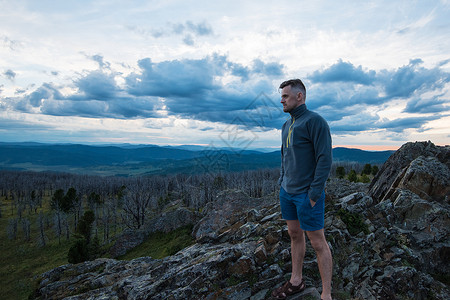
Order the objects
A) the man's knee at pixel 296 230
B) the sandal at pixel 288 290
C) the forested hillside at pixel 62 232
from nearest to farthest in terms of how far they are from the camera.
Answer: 1. the man's knee at pixel 296 230
2. the sandal at pixel 288 290
3. the forested hillside at pixel 62 232

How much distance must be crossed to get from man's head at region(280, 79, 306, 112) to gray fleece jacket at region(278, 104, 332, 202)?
0.13 m

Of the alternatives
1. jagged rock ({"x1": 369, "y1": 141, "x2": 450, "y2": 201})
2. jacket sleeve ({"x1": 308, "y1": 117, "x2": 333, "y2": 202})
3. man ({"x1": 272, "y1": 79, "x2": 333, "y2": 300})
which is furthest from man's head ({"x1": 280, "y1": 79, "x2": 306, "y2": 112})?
jagged rock ({"x1": 369, "y1": 141, "x2": 450, "y2": 201})

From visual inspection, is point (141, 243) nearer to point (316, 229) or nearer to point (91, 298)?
point (91, 298)

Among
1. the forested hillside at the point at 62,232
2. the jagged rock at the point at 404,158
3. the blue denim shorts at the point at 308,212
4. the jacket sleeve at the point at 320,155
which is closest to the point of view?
the jacket sleeve at the point at 320,155

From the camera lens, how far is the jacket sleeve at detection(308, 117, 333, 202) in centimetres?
465

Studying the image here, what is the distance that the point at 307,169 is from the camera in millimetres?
5070

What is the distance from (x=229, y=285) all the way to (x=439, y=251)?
25.3ft

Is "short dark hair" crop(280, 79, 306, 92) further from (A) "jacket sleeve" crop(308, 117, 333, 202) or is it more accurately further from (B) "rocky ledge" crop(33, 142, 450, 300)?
(B) "rocky ledge" crop(33, 142, 450, 300)

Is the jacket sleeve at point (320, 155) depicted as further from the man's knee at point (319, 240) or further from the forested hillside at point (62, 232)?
the forested hillside at point (62, 232)

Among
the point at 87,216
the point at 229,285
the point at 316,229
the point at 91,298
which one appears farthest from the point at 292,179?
the point at 87,216

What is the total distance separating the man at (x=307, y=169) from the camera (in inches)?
186

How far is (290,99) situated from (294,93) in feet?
0.51

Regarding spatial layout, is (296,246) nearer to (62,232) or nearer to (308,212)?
(308,212)


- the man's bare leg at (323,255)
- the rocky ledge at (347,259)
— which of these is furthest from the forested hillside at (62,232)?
the man's bare leg at (323,255)
